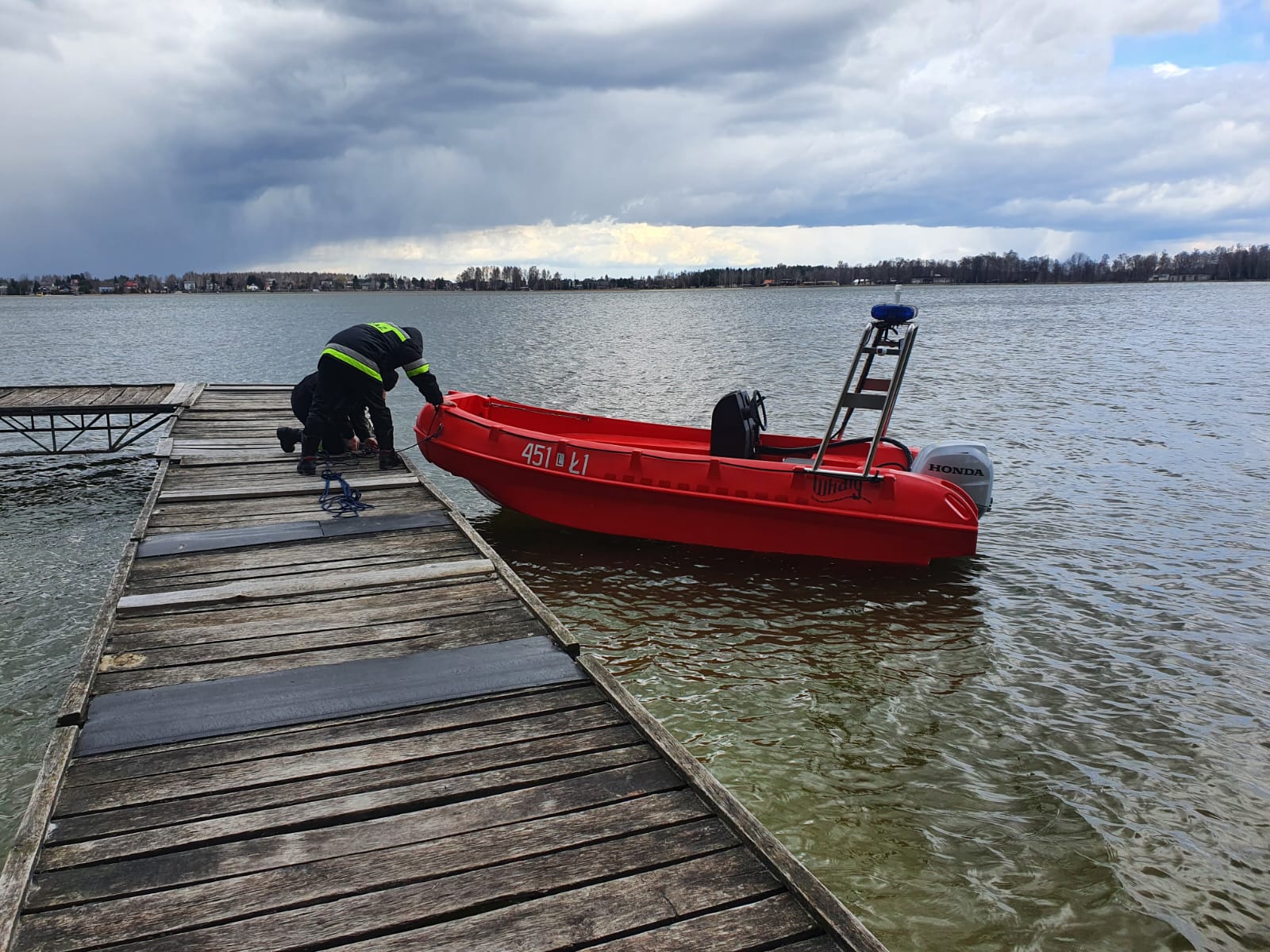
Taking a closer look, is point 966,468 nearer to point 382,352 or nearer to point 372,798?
point 382,352

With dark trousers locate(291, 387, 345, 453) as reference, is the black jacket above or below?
above

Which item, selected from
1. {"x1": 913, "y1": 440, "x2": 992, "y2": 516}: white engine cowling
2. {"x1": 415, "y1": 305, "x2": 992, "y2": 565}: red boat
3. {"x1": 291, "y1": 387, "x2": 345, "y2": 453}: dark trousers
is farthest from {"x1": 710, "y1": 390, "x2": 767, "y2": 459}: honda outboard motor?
{"x1": 291, "y1": 387, "x2": 345, "y2": 453}: dark trousers

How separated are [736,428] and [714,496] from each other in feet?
2.74

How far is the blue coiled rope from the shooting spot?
6.93 metres

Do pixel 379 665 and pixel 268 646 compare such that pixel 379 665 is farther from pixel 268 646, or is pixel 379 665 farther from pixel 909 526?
pixel 909 526

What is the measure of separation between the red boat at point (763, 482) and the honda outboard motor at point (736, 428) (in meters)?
0.01

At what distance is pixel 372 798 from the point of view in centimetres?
298

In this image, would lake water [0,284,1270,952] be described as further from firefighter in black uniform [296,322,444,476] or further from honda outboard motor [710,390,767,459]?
firefighter in black uniform [296,322,444,476]

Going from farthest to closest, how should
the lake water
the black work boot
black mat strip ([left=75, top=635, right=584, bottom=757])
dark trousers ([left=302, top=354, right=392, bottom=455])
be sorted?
the black work boot, dark trousers ([left=302, top=354, right=392, bottom=455]), the lake water, black mat strip ([left=75, top=635, right=584, bottom=757])

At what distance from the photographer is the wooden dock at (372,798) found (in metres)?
2.38

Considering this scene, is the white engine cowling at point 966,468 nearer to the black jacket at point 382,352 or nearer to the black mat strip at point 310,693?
the black jacket at point 382,352

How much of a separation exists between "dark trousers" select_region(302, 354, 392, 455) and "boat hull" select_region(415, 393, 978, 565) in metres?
0.96

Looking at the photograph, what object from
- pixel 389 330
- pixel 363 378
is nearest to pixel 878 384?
pixel 389 330

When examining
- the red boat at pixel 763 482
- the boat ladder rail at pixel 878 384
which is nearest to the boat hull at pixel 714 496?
the red boat at pixel 763 482
